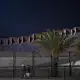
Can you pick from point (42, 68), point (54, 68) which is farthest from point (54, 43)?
point (42, 68)

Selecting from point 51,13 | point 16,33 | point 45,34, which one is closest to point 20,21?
point 16,33

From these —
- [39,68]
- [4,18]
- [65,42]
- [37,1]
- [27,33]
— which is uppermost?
[37,1]

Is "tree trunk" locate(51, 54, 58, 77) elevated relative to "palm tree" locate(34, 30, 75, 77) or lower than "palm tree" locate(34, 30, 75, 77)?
lower

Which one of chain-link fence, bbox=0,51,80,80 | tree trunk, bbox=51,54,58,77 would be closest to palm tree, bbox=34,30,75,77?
tree trunk, bbox=51,54,58,77

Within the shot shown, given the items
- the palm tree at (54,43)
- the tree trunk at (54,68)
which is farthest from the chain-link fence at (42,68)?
the palm tree at (54,43)

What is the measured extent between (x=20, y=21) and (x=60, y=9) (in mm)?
6832

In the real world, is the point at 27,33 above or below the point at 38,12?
below

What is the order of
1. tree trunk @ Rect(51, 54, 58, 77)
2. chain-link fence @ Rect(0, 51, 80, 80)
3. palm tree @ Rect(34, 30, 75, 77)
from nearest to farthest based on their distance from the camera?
chain-link fence @ Rect(0, 51, 80, 80)
tree trunk @ Rect(51, 54, 58, 77)
palm tree @ Rect(34, 30, 75, 77)

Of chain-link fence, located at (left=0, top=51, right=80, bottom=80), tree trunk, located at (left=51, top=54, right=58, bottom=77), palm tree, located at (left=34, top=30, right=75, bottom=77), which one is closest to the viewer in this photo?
chain-link fence, located at (left=0, top=51, right=80, bottom=80)

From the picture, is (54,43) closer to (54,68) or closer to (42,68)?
(54,68)

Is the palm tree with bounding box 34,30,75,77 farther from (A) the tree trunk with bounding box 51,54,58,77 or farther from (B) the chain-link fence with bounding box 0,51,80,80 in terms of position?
(B) the chain-link fence with bounding box 0,51,80,80

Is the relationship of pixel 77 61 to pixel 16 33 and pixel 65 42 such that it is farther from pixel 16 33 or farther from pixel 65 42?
pixel 16 33

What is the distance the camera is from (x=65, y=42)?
19375mm

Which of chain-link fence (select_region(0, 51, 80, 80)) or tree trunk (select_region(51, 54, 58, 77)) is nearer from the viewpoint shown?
chain-link fence (select_region(0, 51, 80, 80))
